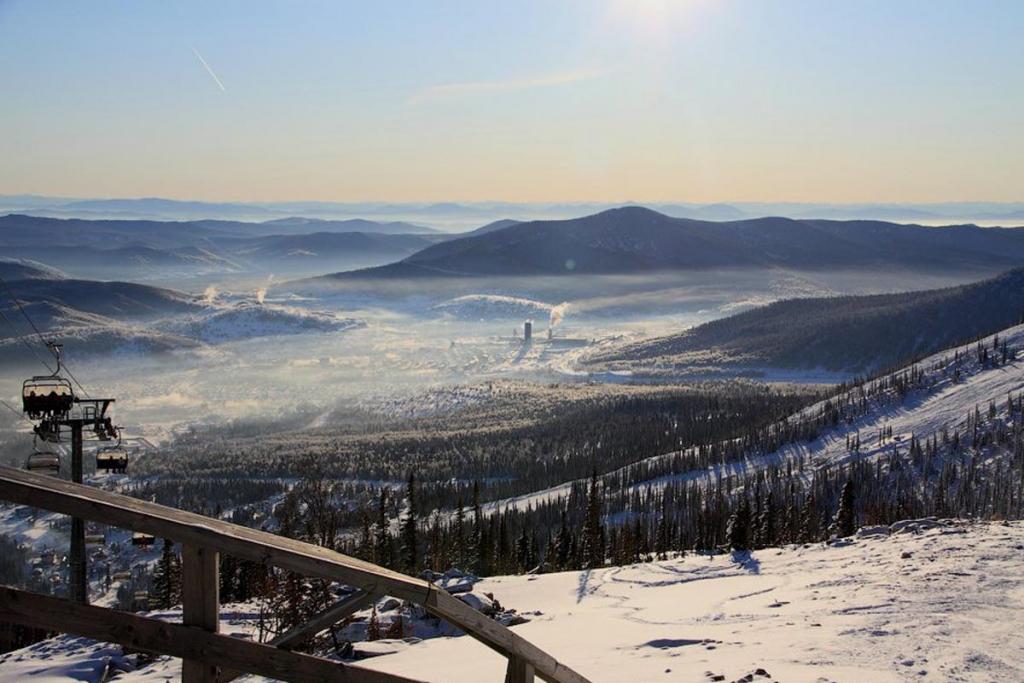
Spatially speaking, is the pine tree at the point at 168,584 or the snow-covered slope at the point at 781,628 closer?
the snow-covered slope at the point at 781,628

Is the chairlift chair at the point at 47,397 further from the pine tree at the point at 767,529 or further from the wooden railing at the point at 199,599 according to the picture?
the pine tree at the point at 767,529

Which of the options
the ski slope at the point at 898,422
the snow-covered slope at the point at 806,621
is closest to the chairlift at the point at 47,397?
the snow-covered slope at the point at 806,621

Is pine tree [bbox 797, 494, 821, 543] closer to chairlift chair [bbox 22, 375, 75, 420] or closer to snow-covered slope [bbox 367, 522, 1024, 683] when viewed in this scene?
snow-covered slope [bbox 367, 522, 1024, 683]

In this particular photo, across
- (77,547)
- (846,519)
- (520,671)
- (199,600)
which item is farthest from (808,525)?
(199,600)

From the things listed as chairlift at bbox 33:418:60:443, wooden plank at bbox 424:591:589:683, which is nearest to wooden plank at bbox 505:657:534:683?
wooden plank at bbox 424:591:589:683

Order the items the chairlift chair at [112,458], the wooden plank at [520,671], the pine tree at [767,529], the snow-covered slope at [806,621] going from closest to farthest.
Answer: the wooden plank at [520,671] < the snow-covered slope at [806,621] < the chairlift chair at [112,458] < the pine tree at [767,529]

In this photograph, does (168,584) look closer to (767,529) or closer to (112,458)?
(112,458)

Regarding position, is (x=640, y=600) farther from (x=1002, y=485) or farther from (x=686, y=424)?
(x=686, y=424)

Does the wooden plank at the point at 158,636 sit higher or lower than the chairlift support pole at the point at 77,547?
higher
